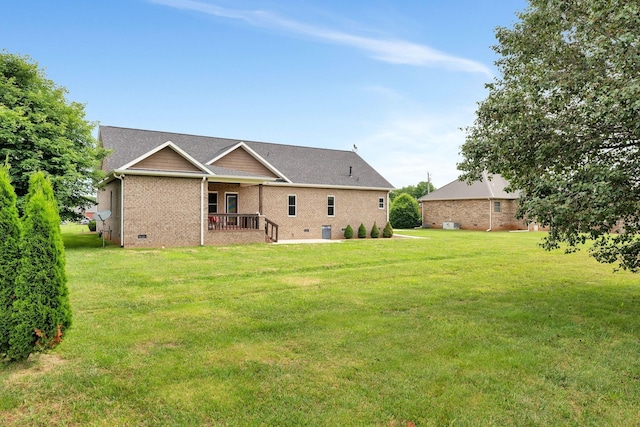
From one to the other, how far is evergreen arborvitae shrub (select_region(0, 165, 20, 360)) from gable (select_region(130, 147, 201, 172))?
1475 centimetres

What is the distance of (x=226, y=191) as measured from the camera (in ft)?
73.9

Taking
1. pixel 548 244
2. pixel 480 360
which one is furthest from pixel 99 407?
pixel 548 244

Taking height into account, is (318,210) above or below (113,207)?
below

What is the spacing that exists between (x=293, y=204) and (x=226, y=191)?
13.5ft

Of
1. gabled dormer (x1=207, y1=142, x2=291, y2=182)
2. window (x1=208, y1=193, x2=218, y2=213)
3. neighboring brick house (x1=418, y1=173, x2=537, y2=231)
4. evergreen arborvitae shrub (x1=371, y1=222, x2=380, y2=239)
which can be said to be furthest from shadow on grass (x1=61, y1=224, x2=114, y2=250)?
neighboring brick house (x1=418, y1=173, x2=537, y2=231)

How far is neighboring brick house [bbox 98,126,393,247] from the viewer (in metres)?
18.0

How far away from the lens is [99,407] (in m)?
3.47

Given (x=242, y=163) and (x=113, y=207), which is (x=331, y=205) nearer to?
(x=242, y=163)

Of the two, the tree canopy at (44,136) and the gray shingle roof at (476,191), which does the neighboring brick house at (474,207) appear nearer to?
the gray shingle roof at (476,191)

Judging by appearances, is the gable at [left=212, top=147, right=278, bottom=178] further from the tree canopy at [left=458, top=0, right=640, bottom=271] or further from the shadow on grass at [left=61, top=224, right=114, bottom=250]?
the tree canopy at [left=458, top=0, right=640, bottom=271]

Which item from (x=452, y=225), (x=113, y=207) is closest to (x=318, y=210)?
(x=113, y=207)

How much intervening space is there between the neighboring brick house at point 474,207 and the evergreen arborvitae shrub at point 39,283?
3263 cm

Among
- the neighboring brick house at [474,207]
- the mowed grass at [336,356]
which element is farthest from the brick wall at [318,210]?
the mowed grass at [336,356]

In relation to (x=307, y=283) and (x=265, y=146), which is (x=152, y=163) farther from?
(x=307, y=283)
